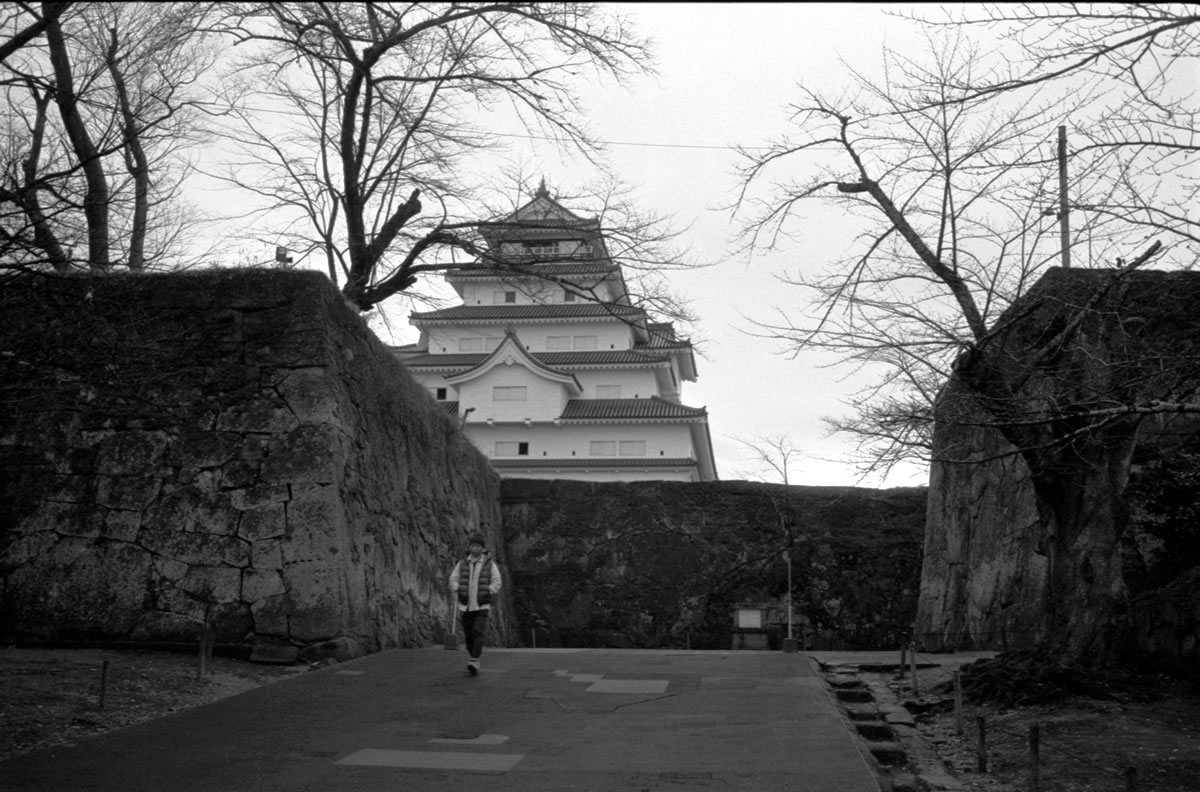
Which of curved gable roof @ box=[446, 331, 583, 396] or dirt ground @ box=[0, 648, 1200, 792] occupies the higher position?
curved gable roof @ box=[446, 331, 583, 396]

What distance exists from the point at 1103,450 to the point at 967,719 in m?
2.54

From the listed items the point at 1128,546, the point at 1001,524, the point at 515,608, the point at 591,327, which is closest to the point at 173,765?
the point at 1128,546

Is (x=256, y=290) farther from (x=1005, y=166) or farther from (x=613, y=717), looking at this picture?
(x=1005, y=166)

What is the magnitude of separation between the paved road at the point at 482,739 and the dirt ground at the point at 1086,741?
0.94 meters

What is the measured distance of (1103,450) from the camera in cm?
949

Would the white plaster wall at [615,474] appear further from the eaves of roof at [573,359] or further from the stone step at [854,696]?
the stone step at [854,696]

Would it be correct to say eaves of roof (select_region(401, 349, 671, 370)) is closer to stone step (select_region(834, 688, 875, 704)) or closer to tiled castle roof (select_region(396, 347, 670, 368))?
tiled castle roof (select_region(396, 347, 670, 368))

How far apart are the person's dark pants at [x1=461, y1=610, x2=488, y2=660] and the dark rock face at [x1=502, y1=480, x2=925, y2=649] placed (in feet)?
31.3

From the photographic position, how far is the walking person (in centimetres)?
1080

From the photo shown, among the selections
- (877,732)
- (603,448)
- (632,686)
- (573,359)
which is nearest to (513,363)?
(573,359)

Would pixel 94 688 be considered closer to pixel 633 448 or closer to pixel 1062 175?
pixel 1062 175

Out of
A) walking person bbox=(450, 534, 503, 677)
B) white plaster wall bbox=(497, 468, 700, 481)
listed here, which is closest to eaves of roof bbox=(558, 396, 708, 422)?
white plaster wall bbox=(497, 468, 700, 481)

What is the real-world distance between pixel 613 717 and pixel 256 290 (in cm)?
633

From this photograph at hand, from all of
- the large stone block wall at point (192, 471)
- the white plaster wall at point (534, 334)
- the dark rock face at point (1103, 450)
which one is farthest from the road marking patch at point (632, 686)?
the white plaster wall at point (534, 334)
